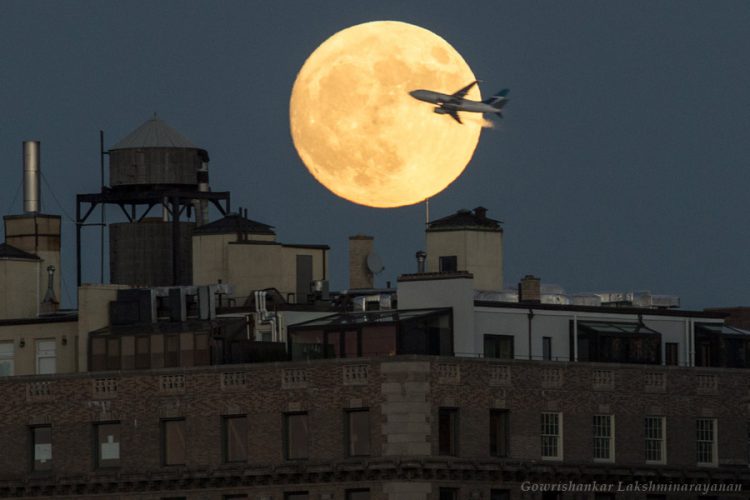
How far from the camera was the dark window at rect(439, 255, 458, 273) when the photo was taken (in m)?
176

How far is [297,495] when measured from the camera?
15688 centimetres

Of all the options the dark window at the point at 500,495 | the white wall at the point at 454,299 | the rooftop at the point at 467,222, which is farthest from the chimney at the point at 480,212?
the dark window at the point at 500,495

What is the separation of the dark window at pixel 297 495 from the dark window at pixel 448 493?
22.8 feet

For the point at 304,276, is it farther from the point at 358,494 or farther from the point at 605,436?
the point at 358,494

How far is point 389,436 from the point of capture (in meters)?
154

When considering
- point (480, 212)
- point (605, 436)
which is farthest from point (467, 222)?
point (605, 436)

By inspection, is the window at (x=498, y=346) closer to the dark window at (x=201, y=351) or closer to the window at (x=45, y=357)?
the dark window at (x=201, y=351)

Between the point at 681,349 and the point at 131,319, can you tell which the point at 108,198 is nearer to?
the point at 131,319

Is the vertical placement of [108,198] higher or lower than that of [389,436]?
higher

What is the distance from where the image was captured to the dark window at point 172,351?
16475 centimetres

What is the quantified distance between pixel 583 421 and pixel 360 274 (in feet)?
90.6

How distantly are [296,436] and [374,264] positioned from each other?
28032 mm

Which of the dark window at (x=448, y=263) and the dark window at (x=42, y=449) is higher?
the dark window at (x=448, y=263)

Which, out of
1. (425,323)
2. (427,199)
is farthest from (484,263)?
(425,323)
